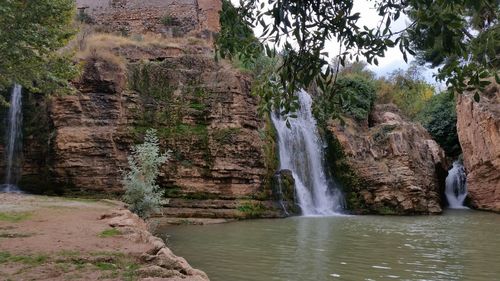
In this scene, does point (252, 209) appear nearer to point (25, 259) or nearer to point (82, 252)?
point (82, 252)

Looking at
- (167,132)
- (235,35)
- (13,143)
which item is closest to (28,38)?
(235,35)

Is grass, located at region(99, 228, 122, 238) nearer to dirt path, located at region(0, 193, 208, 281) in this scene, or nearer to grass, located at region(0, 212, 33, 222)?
dirt path, located at region(0, 193, 208, 281)

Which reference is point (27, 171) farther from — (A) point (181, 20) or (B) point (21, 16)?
(A) point (181, 20)

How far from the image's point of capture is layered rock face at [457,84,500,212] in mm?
22547

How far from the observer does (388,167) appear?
22703 mm

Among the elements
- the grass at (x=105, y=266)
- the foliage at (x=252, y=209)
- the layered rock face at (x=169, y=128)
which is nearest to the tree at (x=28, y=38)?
the grass at (x=105, y=266)

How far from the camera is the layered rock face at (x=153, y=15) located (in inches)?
1217

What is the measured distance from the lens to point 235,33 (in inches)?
148

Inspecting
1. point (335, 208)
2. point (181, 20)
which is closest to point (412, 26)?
point (335, 208)

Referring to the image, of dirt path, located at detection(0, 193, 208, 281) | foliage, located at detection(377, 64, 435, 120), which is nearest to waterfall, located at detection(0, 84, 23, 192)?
dirt path, located at detection(0, 193, 208, 281)

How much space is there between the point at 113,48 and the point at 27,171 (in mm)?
6753

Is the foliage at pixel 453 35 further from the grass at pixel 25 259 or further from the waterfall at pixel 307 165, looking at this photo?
the waterfall at pixel 307 165

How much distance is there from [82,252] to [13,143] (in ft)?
52.8

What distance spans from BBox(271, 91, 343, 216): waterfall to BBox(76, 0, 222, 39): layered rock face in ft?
35.8
